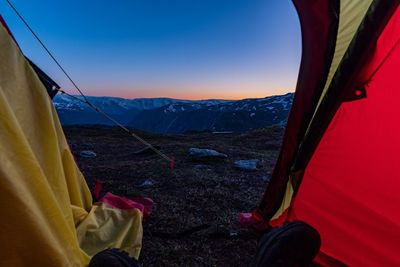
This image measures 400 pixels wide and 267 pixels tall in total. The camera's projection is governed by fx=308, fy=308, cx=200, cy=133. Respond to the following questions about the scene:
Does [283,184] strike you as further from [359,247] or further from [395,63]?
[395,63]

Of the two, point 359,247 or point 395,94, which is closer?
point 395,94

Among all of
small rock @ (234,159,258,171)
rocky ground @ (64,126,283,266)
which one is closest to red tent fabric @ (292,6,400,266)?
rocky ground @ (64,126,283,266)

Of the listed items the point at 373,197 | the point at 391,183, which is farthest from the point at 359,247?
the point at 391,183

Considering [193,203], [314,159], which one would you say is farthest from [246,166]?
[314,159]

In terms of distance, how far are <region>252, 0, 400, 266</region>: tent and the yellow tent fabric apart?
234 cm

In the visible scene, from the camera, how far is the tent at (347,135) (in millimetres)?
2904

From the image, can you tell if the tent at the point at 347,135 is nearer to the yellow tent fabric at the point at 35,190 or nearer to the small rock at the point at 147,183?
the yellow tent fabric at the point at 35,190

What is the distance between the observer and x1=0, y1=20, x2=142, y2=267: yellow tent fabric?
218 centimetres

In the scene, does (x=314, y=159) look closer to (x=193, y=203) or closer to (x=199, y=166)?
(x=193, y=203)

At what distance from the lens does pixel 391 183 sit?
11.0 ft

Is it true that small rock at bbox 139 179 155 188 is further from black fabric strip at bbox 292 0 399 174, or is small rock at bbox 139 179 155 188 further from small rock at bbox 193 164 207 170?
black fabric strip at bbox 292 0 399 174

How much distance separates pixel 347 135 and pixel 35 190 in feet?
10.8

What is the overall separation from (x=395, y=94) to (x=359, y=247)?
5.78 feet

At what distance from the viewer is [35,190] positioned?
244cm
